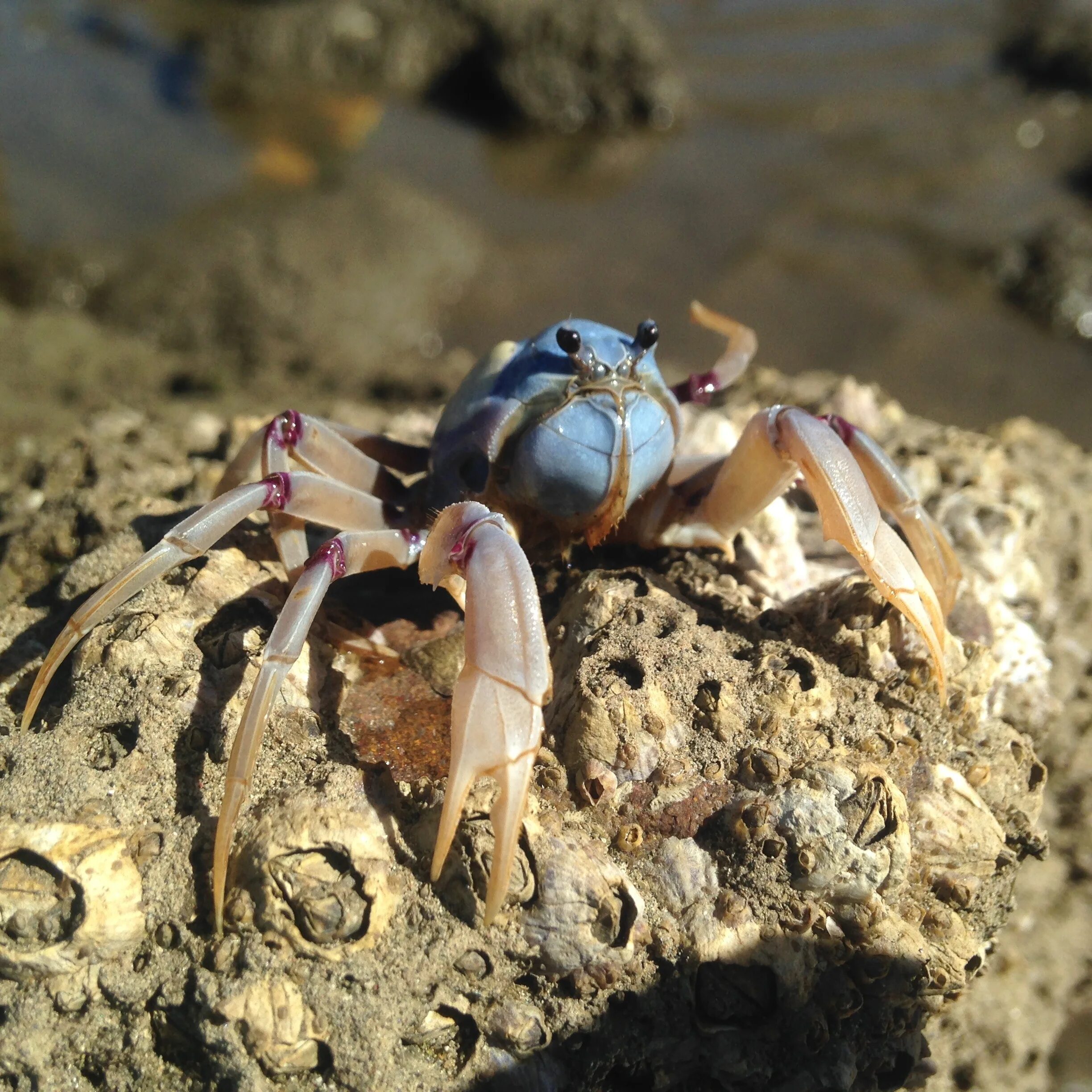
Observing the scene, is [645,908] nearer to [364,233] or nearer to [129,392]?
[129,392]

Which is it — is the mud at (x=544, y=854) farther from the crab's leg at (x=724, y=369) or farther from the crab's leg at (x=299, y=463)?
the crab's leg at (x=724, y=369)

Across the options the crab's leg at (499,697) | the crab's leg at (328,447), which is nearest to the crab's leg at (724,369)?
the crab's leg at (328,447)

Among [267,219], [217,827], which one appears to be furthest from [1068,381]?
[217,827]

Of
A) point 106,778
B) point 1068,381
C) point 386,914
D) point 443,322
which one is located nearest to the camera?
point 386,914

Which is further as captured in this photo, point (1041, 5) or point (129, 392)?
point (1041, 5)

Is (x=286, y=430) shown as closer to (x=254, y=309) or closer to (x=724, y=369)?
(x=724, y=369)

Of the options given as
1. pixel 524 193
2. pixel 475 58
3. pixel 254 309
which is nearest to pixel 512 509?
pixel 254 309
